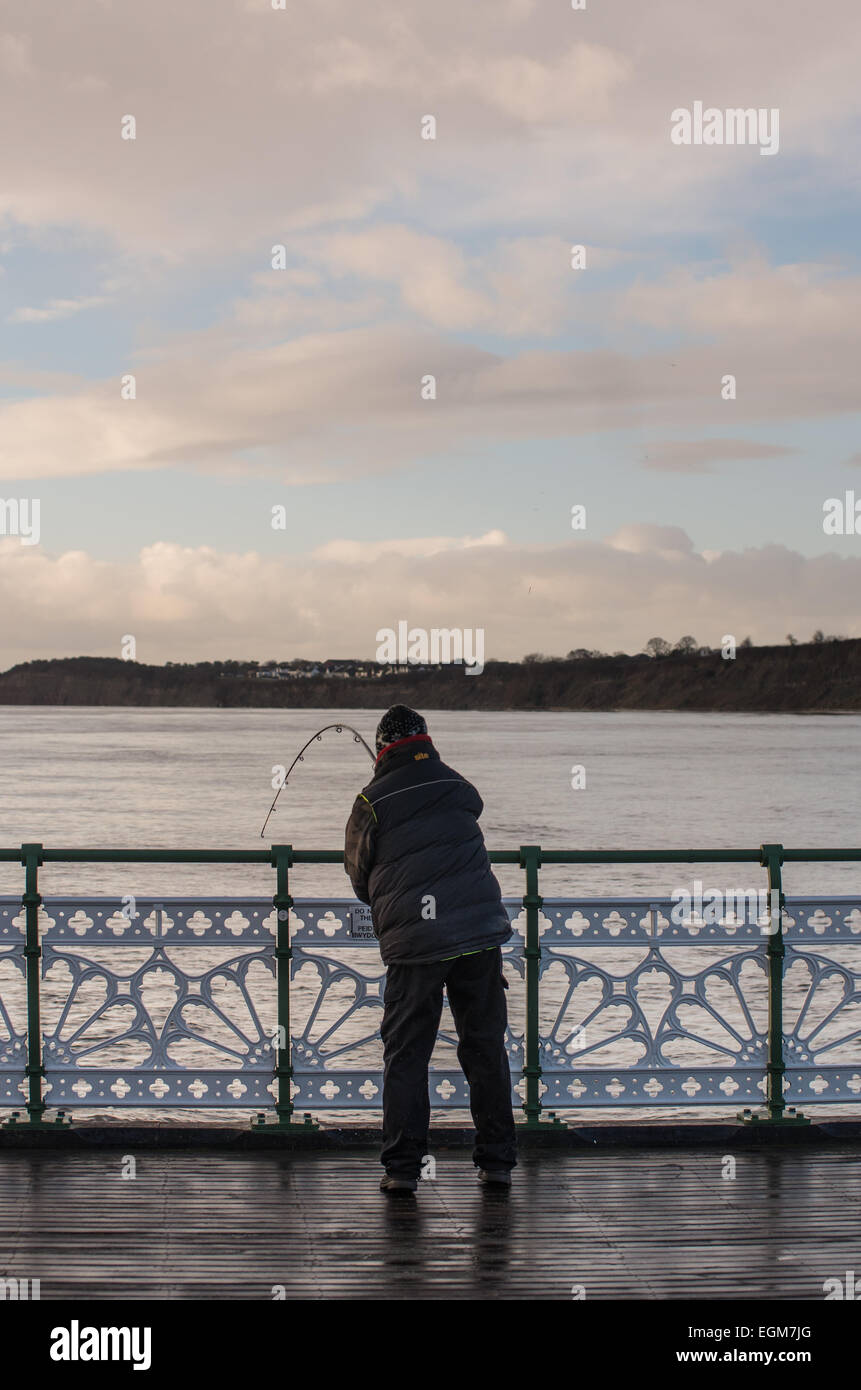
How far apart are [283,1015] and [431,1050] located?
926 millimetres

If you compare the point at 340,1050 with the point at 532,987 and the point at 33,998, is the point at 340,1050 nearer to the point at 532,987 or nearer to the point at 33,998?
the point at 532,987

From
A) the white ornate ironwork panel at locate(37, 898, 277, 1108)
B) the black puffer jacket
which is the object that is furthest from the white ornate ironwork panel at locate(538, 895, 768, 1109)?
the white ornate ironwork panel at locate(37, 898, 277, 1108)

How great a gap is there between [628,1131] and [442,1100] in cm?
81

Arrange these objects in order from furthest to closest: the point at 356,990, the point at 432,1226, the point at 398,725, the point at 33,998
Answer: the point at 356,990, the point at 33,998, the point at 398,725, the point at 432,1226

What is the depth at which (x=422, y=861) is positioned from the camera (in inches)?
218

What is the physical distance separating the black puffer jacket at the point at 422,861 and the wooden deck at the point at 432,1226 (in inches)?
38.3

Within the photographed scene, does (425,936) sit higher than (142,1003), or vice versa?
(425,936)

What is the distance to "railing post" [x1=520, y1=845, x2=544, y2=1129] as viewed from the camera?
20.8 ft

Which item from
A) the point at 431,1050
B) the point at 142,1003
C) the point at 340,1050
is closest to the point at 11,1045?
the point at 142,1003

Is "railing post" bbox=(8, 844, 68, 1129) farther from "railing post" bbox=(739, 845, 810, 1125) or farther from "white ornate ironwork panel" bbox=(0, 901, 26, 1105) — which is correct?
"railing post" bbox=(739, 845, 810, 1125)

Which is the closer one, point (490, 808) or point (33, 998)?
point (33, 998)

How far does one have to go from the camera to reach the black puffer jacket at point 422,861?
18.1 feet
